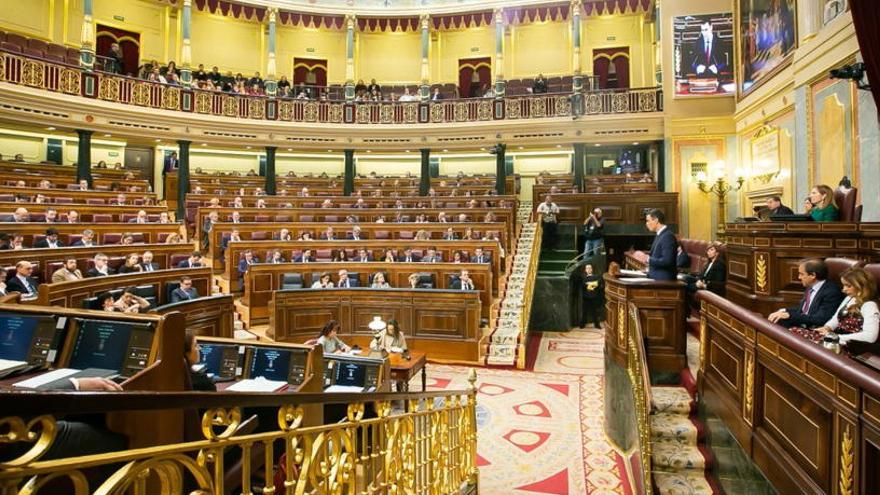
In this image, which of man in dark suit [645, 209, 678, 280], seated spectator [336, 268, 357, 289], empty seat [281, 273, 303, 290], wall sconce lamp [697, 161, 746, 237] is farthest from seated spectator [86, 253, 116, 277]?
wall sconce lamp [697, 161, 746, 237]

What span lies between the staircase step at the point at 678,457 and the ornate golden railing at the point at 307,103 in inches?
443

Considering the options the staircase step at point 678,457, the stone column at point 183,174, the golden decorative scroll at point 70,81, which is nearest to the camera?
the staircase step at point 678,457

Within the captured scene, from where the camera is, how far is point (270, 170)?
14.4 m

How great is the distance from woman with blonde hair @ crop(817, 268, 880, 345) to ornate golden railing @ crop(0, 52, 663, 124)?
11241 millimetres

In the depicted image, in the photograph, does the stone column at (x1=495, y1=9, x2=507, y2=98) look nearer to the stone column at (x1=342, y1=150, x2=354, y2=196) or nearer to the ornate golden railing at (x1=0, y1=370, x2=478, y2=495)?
the stone column at (x1=342, y1=150, x2=354, y2=196)

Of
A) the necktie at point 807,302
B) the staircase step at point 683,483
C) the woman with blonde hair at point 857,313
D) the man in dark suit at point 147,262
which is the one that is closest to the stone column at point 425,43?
the man in dark suit at point 147,262

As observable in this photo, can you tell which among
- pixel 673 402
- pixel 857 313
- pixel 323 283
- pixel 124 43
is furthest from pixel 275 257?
pixel 124 43

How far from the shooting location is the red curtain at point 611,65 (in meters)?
16.5

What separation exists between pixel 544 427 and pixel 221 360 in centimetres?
324

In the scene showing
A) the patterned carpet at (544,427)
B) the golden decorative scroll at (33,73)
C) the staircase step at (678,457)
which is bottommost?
the patterned carpet at (544,427)

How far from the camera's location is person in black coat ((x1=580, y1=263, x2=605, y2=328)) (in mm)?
9617

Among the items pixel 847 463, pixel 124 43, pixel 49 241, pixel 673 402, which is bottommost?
pixel 673 402

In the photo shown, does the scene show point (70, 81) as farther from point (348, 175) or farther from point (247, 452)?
point (247, 452)

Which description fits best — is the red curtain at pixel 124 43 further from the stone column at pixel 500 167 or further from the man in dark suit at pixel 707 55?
the man in dark suit at pixel 707 55
